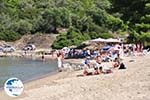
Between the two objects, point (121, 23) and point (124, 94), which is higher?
point (121, 23)

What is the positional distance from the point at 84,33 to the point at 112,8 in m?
23.9

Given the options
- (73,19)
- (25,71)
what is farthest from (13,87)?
(73,19)

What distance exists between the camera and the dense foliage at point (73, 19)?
2133 inches

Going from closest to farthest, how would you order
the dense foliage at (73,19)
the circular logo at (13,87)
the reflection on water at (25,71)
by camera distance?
1. the circular logo at (13,87)
2. the reflection on water at (25,71)
3. the dense foliage at (73,19)

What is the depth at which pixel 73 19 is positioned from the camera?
299 ft

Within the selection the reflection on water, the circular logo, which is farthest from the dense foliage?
the circular logo

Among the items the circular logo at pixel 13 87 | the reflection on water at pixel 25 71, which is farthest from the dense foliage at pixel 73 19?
the circular logo at pixel 13 87

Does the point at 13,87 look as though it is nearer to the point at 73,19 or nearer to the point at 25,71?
the point at 25,71

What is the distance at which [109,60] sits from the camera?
40.6m

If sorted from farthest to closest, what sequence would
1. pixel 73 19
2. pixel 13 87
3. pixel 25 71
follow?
pixel 73 19, pixel 25 71, pixel 13 87

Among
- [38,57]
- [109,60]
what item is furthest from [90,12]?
[109,60]

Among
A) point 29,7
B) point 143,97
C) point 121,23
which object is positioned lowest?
point 143,97

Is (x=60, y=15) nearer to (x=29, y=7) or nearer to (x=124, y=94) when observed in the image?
(x=29, y=7)

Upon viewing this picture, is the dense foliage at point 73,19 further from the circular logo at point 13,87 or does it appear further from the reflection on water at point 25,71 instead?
the circular logo at point 13,87
